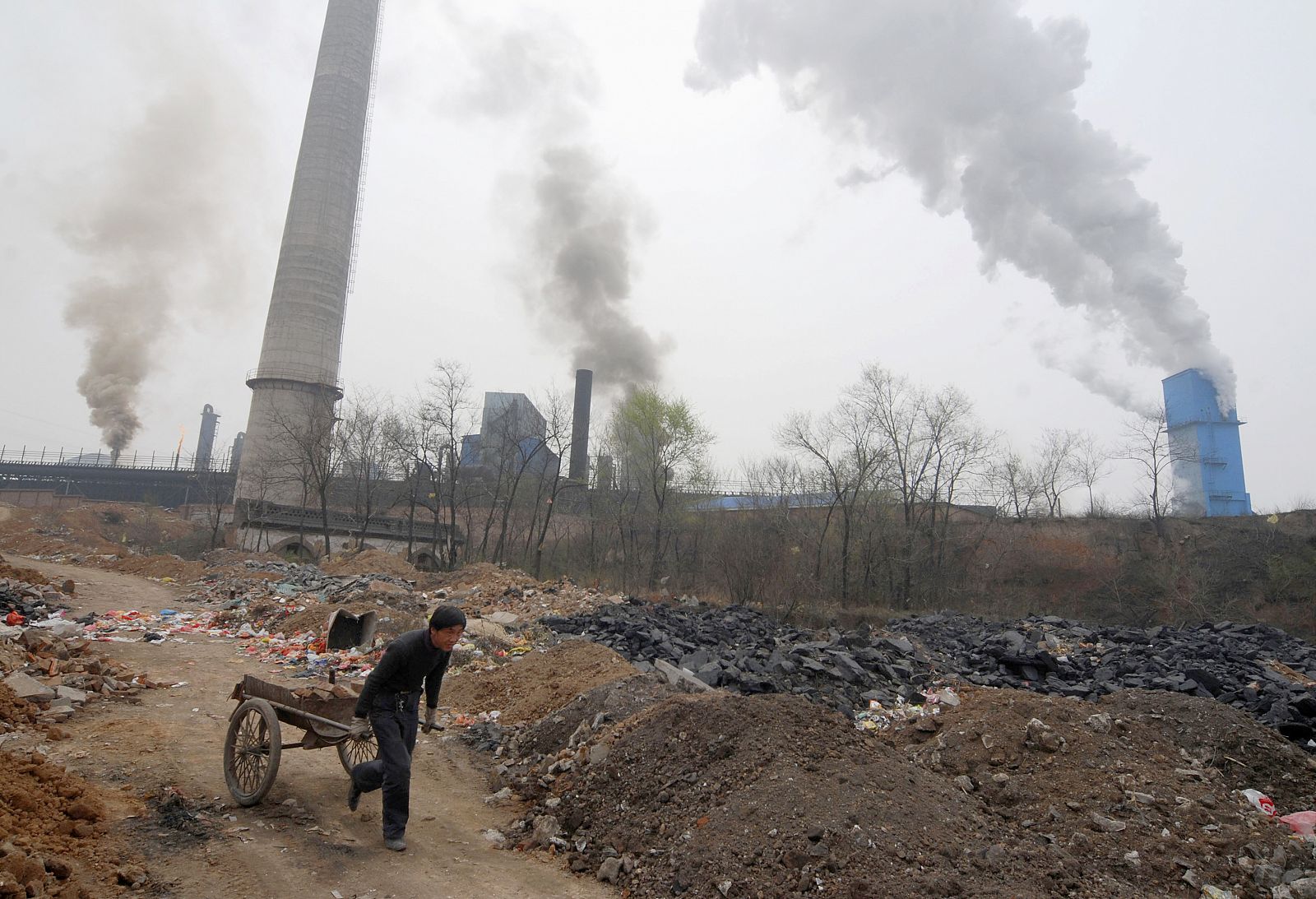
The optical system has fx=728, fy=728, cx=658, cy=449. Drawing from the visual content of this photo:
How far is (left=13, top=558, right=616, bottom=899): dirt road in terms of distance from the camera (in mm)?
3809

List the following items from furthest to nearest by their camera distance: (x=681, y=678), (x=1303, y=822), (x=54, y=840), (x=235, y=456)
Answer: (x=235, y=456), (x=681, y=678), (x=1303, y=822), (x=54, y=840)

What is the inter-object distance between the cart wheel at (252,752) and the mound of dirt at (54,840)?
69 cm

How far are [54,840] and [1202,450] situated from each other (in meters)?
35.1

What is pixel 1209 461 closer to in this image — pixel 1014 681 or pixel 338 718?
pixel 1014 681

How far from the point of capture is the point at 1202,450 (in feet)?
94.1

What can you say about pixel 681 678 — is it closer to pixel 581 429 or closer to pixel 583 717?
pixel 583 717

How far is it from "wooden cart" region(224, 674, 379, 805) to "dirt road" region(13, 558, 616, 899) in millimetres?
170

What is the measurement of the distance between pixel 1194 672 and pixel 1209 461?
25.4 meters

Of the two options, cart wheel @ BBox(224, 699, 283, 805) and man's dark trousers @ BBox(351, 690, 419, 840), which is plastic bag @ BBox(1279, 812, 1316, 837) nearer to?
man's dark trousers @ BBox(351, 690, 419, 840)

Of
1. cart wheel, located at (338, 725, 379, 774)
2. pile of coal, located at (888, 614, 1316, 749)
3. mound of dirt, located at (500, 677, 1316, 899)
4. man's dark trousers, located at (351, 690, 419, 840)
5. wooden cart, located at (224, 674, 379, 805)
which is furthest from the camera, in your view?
pile of coal, located at (888, 614, 1316, 749)

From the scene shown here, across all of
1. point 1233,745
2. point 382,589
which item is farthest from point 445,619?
point 382,589

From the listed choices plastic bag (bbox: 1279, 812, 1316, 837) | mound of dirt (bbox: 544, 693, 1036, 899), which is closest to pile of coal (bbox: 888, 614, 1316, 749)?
plastic bag (bbox: 1279, 812, 1316, 837)

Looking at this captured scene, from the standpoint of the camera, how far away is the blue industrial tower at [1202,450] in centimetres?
2578

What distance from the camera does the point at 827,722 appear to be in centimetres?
558
